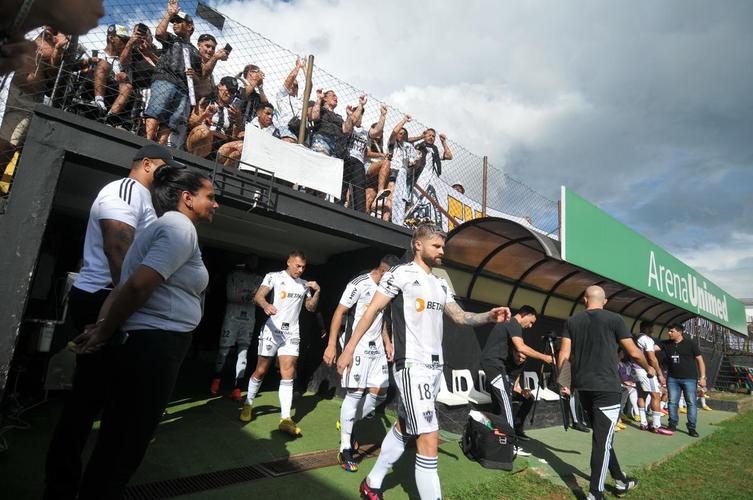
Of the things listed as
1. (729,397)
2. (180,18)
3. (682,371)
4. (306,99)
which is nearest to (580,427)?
(682,371)

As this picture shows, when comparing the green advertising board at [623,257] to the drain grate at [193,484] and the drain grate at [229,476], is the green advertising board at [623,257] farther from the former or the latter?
the drain grate at [193,484]

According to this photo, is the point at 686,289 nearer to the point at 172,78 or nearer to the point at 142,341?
the point at 172,78

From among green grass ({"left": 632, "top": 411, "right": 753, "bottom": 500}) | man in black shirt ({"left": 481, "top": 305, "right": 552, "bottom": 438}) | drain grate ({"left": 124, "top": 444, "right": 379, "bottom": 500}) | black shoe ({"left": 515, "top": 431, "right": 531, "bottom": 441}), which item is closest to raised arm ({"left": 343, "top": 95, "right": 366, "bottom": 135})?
man in black shirt ({"left": 481, "top": 305, "right": 552, "bottom": 438})

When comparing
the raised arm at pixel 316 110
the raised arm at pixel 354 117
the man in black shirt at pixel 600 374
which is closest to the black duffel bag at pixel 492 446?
the man in black shirt at pixel 600 374

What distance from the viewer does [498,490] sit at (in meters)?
3.66

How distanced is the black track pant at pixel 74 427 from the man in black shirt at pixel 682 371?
9.33 m

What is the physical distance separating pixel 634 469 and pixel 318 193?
5576 millimetres

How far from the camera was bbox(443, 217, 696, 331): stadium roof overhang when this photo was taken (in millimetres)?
6218

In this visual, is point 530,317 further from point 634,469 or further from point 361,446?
point 361,446

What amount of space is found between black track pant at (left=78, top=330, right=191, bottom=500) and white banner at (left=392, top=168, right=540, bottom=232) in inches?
218

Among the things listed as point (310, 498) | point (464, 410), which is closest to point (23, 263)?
point (310, 498)

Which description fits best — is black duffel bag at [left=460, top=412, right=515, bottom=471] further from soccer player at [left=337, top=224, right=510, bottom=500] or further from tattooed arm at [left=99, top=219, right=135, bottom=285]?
tattooed arm at [left=99, top=219, right=135, bottom=285]

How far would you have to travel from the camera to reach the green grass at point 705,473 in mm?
4133

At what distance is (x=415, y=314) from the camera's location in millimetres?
2975
